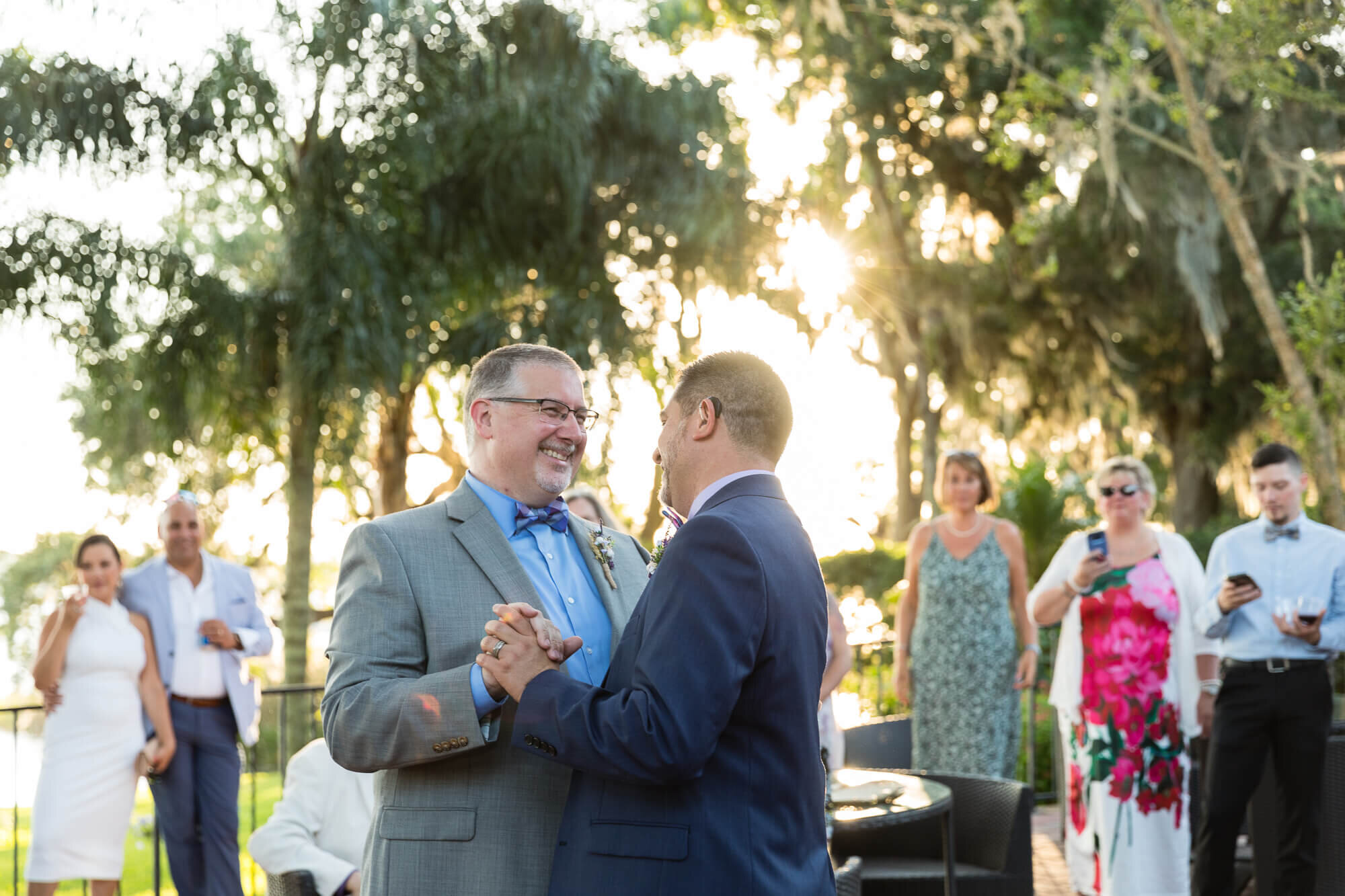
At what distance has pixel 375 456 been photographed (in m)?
14.4

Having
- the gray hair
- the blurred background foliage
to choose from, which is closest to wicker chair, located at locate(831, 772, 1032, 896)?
the gray hair

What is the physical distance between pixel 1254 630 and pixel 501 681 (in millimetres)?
3986

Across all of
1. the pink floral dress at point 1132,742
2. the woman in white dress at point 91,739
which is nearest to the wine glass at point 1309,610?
the pink floral dress at point 1132,742

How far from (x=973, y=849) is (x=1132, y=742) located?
33.1 inches

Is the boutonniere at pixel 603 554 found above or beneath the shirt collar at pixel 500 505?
beneath

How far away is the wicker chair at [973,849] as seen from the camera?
444cm

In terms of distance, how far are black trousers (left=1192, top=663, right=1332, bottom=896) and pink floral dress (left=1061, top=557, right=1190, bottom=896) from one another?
139 millimetres

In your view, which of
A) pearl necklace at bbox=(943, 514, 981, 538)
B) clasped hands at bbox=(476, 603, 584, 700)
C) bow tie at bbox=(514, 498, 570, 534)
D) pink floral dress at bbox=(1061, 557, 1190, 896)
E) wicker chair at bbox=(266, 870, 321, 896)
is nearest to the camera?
clasped hands at bbox=(476, 603, 584, 700)

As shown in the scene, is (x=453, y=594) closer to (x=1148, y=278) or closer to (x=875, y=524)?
(x=1148, y=278)

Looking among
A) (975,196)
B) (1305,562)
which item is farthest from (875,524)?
(1305,562)

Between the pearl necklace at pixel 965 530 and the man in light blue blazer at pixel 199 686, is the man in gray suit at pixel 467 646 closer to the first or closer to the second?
the man in light blue blazer at pixel 199 686

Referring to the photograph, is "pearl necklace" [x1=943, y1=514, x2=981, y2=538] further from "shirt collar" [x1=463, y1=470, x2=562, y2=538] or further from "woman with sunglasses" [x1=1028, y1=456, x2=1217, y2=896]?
"shirt collar" [x1=463, y1=470, x2=562, y2=538]

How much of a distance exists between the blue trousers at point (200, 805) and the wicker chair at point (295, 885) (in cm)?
200

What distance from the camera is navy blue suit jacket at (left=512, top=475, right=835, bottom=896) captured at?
1919 millimetres
